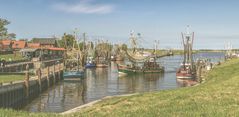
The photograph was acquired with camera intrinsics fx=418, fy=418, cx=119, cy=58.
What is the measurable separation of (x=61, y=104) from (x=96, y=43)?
15068 centimetres

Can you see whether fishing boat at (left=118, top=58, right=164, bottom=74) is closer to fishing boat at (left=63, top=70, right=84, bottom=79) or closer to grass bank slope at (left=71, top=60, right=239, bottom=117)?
fishing boat at (left=63, top=70, right=84, bottom=79)

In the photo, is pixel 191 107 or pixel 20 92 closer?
pixel 191 107

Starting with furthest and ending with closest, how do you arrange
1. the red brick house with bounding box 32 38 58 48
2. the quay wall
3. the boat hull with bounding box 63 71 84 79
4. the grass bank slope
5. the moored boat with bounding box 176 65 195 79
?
the red brick house with bounding box 32 38 58 48 < the boat hull with bounding box 63 71 84 79 < the moored boat with bounding box 176 65 195 79 < the quay wall < the grass bank slope

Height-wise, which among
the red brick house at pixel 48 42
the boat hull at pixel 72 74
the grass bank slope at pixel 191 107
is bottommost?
the boat hull at pixel 72 74


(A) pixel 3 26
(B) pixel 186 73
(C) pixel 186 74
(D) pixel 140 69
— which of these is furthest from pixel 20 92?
(A) pixel 3 26

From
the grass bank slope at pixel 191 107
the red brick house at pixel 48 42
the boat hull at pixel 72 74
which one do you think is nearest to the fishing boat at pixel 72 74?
the boat hull at pixel 72 74

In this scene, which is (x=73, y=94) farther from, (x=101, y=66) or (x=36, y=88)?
(x=101, y=66)

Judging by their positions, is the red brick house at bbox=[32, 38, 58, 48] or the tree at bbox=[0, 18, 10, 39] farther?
the red brick house at bbox=[32, 38, 58, 48]

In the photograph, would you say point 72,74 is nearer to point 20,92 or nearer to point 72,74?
point 72,74

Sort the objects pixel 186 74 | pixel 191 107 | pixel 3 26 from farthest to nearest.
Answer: pixel 3 26 < pixel 186 74 < pixel 191 107

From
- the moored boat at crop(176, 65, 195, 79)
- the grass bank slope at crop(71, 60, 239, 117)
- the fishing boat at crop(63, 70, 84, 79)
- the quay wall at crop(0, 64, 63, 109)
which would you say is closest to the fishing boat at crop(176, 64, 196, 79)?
the moored boat at crop(176, 65, 195, 79)

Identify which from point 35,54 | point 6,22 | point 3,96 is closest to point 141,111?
point 3,96

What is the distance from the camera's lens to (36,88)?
5744 cm

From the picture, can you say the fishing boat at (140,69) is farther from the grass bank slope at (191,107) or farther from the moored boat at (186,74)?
the grass bank slope at (191,107)
